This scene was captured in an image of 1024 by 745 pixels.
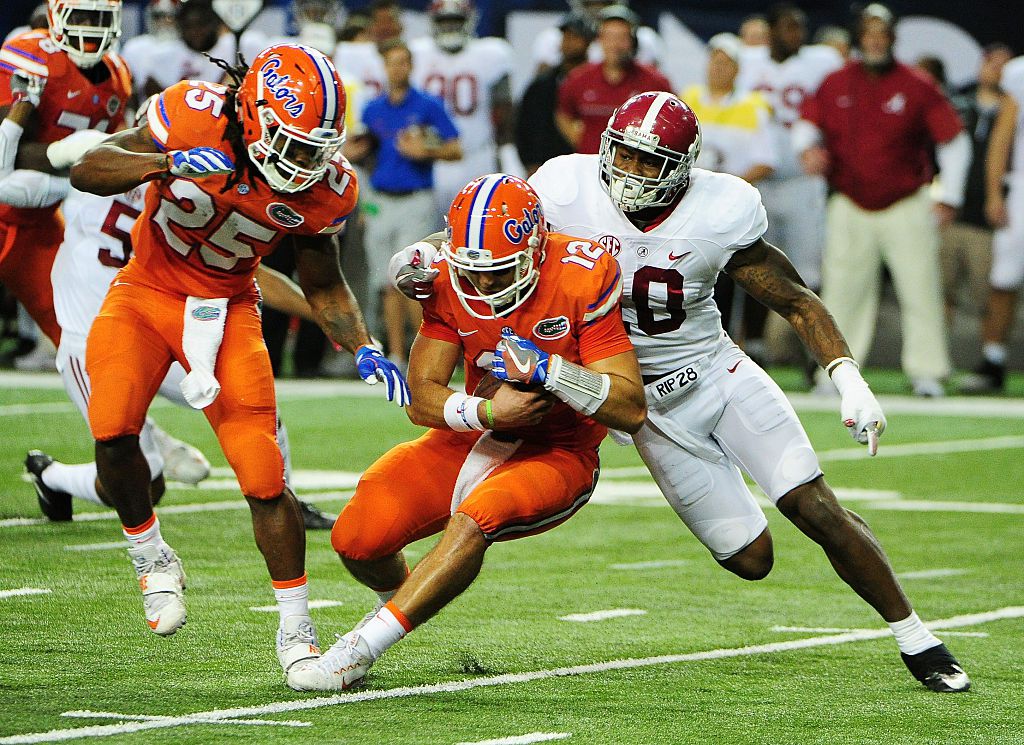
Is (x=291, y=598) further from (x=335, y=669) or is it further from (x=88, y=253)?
(x=88, y=253)

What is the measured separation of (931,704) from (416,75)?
8.63m

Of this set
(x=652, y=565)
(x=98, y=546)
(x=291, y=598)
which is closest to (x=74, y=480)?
(x=98, y=546)

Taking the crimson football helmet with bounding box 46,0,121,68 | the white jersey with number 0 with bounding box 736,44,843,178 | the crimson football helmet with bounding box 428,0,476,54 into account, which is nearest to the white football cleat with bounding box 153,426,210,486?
the crimson football helmet with bounding box 46,0,121,68

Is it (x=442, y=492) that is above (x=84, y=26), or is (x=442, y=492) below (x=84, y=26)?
below

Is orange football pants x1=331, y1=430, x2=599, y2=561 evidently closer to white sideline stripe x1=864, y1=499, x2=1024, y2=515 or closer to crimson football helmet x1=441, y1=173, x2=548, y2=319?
crimson football helmet x1=441, y1=173, x2=548, y2=319

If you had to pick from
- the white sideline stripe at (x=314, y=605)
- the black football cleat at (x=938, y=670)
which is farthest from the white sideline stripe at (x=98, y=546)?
the black football cleat at (x=938, y=670)

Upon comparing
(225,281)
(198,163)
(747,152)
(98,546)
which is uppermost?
(198,163)

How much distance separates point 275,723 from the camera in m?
4.10

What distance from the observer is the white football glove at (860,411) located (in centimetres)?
468

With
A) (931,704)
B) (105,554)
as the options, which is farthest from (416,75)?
(931,704)

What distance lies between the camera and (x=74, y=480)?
6.72m

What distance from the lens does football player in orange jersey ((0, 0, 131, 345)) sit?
6691mm

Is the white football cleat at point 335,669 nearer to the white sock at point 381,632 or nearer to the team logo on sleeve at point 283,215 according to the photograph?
the white sock at point 381,632

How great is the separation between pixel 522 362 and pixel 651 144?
79cm
